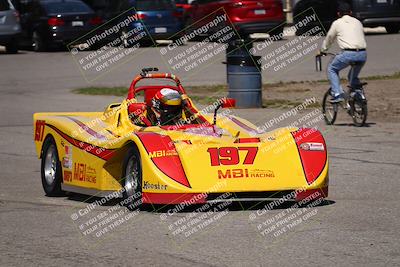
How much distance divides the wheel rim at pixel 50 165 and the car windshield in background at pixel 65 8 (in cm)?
2215

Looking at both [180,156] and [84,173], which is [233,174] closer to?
[180,156]

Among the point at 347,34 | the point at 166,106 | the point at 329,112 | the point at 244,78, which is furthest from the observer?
the point at 244,78

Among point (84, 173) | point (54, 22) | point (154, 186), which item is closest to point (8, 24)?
point (54, 22)

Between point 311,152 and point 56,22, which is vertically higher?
point 311,152

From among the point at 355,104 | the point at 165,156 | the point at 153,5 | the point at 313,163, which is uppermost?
the point at 165,156

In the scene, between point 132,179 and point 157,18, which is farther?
point 157,18

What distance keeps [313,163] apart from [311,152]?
15 cm

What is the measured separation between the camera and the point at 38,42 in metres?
34.9

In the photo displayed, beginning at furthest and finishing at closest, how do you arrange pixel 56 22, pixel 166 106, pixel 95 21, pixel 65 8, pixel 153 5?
1. pixel 153 5
2. pixel 65 8
3. pixel 95 21
4. pixel 56 22
5. pixel 166 106

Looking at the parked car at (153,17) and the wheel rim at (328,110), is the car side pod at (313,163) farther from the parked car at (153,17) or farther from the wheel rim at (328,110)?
the parked car at (153,17)

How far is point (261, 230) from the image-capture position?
30.3 feet

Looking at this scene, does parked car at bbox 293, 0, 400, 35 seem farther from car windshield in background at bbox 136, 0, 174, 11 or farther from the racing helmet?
the racing helmet

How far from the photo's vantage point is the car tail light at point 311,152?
34.0ft

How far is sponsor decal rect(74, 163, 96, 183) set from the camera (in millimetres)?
11062
